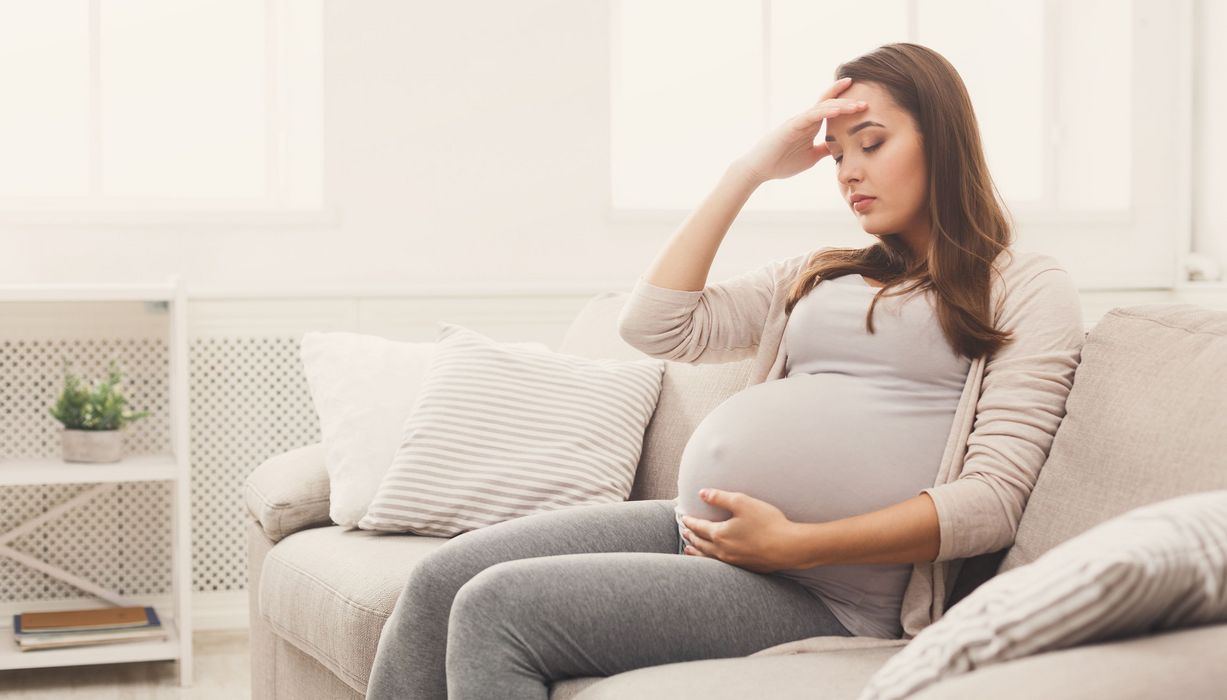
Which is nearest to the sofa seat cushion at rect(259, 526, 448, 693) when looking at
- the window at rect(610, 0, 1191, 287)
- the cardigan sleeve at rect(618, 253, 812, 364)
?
the cardigan sleeve at rect(618, 253, 812, 364)

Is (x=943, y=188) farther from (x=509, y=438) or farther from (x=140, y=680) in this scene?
(x=140, y=680)

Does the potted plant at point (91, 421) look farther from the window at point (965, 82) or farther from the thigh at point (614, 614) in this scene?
the thigh at point (614, 614)

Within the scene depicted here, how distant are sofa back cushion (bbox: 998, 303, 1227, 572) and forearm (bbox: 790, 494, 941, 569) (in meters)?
0.12

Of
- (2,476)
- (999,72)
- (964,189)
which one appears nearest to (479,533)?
(964,189)

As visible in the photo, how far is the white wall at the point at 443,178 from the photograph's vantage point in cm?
301

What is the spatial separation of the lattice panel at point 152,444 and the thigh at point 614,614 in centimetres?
190

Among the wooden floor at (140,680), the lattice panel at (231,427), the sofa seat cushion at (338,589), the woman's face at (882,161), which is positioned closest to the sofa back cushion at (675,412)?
the sofa seat cushion at (338,589)

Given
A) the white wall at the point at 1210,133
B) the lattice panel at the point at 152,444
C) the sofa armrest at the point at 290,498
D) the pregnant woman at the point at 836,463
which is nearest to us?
the pregnant woman at the point at 836,463

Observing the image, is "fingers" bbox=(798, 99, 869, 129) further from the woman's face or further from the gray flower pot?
the gray flower pot

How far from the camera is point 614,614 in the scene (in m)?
1.25

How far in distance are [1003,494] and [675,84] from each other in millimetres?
2382

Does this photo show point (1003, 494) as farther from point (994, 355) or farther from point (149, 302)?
point (149, 302)

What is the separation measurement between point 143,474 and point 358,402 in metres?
0.81

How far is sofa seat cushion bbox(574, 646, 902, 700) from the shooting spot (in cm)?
115
